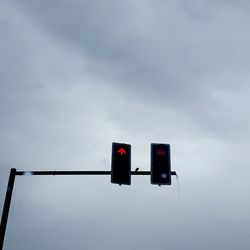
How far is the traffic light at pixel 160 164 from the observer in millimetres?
8719

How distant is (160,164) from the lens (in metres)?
8.84

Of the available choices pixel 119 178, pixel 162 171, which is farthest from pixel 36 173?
pixel 162 171

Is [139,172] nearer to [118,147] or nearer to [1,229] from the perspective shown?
[118,147]

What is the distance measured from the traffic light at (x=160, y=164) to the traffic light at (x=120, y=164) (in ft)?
2.14

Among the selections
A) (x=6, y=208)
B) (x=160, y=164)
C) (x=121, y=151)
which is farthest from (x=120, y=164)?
(x=6, y=208)

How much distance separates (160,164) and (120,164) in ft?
3.48

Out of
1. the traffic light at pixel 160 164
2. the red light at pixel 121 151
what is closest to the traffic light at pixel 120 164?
the red light at pixel 121 151

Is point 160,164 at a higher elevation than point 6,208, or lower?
higher

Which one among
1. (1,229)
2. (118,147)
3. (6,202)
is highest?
(118,147)

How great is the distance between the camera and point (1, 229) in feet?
27.6

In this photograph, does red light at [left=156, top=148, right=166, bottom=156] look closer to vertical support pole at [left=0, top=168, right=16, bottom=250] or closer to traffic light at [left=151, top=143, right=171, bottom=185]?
traffic light at [left=151, top=143, right=171, bottom=185]

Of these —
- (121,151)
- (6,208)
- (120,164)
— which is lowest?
(6,208)

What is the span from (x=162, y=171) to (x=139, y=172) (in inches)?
26.6

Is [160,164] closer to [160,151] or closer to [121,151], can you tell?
[160,151]
